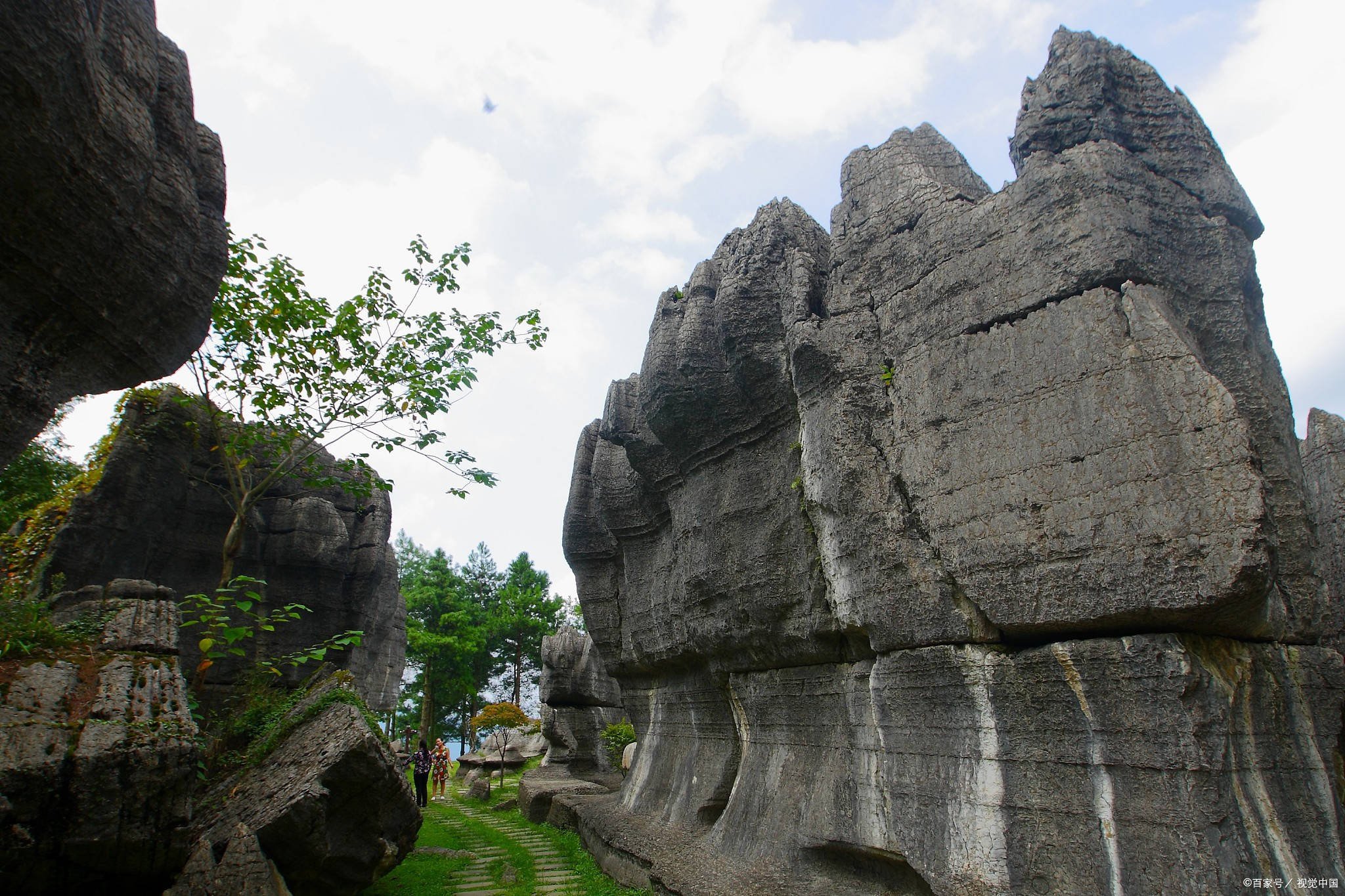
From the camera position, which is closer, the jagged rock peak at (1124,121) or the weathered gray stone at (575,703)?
the jagged rock peak at (1124,121)

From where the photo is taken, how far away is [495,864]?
10.1 m

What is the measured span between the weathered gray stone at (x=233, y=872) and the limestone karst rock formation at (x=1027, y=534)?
367cm

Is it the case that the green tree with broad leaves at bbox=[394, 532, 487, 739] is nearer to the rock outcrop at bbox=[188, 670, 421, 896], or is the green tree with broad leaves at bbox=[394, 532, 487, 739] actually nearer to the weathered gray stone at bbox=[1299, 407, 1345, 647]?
the rock outcrop at bbox=[188, 670, 421, 896]

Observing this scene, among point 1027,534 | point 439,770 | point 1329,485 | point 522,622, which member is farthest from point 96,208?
point 522,622

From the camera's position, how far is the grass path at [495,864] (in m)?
8.57

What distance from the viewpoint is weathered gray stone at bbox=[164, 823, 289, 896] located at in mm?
4961

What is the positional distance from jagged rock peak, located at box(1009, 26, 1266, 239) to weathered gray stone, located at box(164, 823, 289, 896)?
783cm

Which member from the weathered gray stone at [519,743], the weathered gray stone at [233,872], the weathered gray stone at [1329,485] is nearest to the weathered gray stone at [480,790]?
the weathered gray stone at [519,743]

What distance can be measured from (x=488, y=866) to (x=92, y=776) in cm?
670

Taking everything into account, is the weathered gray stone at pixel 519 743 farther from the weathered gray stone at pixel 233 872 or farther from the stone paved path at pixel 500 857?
the weathered gray stone at pixel 233 872

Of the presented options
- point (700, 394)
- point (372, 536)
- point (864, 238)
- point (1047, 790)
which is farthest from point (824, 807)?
point (372, 536)

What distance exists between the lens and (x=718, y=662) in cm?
924

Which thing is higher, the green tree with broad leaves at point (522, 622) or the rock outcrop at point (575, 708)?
the green tree with broad leaves at point (522, 622)

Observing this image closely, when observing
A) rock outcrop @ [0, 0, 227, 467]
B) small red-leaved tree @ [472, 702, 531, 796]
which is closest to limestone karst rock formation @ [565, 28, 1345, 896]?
rock outcrop @ [0, 0, 227, 467]
